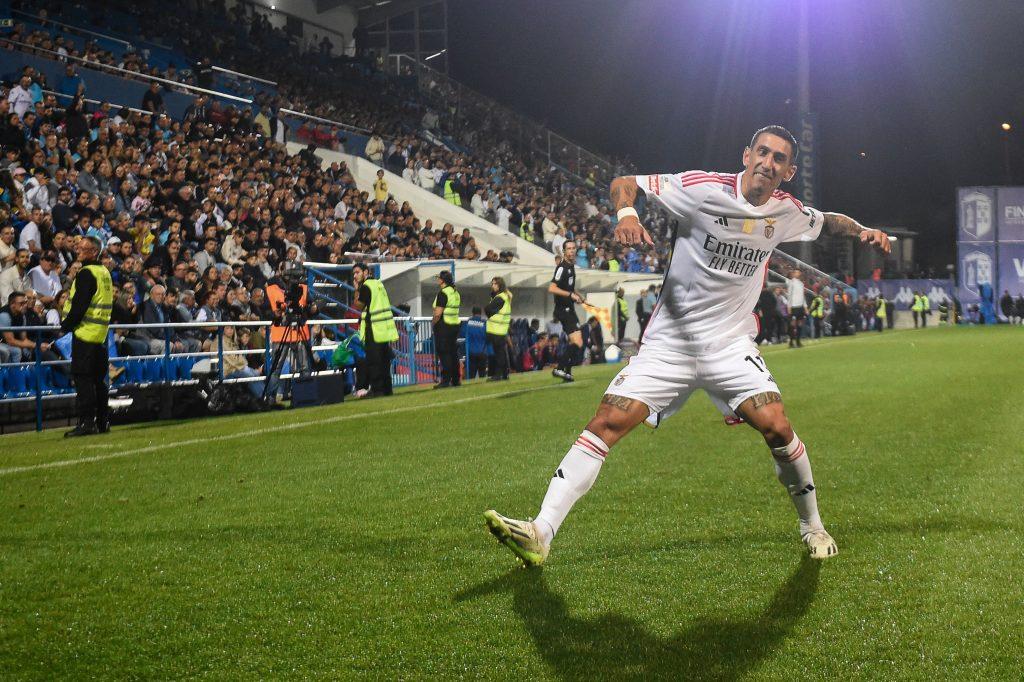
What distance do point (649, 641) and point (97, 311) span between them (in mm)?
9687

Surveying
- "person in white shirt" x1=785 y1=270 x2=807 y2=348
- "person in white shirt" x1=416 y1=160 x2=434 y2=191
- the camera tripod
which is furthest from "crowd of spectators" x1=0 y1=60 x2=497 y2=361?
"person in white shirt" x1=785 y1=270 x2=807 y2=348

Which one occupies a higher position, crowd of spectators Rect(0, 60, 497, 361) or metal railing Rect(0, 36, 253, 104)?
metal railing Rect(0, 36, 253, 104)

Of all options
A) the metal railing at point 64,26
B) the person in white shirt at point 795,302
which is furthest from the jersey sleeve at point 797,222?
the person in white shirt at point 795,302

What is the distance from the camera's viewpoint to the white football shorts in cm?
494

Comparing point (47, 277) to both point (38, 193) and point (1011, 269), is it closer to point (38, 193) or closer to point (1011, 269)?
point (38, 193)

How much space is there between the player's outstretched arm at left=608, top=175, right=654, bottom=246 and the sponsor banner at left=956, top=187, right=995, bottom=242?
52.8 metres

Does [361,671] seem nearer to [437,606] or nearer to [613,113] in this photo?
[437,606]

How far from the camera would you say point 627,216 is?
194 inches

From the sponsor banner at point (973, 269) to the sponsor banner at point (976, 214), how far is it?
1.40 feet

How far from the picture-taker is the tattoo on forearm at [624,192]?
4.99 metres

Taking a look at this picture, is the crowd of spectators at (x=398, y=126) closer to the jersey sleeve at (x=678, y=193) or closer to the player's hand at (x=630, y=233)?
the jersey sleeve at (x=678, y=193)

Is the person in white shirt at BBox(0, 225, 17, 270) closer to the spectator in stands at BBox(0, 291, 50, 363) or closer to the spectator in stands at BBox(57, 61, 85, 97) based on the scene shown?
the spectator in stands at BBox(0, 291, 50, 363)

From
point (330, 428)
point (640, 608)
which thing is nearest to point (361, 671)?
point (640, 608)

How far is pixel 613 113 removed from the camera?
53.6 metres
